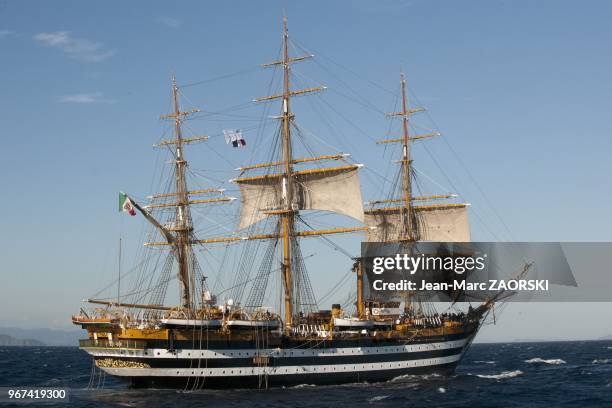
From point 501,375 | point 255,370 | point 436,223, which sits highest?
point 436,223

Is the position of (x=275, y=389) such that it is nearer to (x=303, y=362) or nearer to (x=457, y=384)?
(x=303, y=362)

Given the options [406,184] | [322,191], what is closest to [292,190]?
[322,191]

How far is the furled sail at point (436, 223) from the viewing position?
250ft

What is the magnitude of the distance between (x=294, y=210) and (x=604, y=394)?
2753cm

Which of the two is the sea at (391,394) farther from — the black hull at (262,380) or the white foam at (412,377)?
the black hull at (262,380)

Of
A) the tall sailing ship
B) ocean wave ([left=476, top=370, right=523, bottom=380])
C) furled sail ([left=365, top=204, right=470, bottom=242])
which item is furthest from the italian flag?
ocean wave ([left=476, top=370, right=523, bottom=380])

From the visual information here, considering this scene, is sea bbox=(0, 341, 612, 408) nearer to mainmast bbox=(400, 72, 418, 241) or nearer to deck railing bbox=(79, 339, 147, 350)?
deck railing bbox=(79, 339, 147, 350)

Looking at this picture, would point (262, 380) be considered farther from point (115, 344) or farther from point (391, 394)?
point (115, 344)

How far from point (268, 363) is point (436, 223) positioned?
1262 inches

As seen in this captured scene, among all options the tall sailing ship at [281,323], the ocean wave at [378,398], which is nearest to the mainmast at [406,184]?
the tall sailing ship at [281,323]

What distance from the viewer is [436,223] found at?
76.5 metres

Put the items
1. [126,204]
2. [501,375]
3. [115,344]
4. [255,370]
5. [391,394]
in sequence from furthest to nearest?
[501,375] → [126,204] → [255,370] → [391,394] → [115,344]

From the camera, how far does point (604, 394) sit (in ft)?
162

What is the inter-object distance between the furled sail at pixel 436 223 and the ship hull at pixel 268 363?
18.4m
